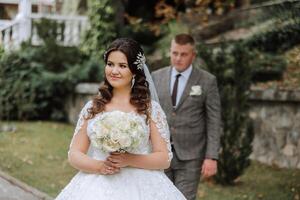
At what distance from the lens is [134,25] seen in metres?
15.4

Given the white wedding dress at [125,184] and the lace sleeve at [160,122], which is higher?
the lace sleeve at [160,122]

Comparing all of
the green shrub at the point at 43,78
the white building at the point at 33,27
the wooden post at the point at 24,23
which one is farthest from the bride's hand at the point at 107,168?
the wooden post at the point at 24,23

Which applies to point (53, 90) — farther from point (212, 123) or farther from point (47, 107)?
point (212, 123)

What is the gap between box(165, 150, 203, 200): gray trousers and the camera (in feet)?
18.3

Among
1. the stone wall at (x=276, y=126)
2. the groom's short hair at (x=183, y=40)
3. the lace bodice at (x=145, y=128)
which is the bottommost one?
the stone wall at (x=276, y=126)

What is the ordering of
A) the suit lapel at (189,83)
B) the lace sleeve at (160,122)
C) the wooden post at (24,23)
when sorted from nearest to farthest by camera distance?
the lace sleeve at (160,122) < the suit lapel at (189,83) < the wooden post at (24,23)

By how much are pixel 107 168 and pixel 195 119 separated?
191 cm

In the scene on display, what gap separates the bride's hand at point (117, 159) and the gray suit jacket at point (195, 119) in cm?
175

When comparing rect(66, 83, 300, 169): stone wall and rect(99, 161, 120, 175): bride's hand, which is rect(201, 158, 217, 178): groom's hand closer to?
rect(99, 161, 120, 175): bride's hand

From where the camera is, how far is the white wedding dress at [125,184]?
13.0ft

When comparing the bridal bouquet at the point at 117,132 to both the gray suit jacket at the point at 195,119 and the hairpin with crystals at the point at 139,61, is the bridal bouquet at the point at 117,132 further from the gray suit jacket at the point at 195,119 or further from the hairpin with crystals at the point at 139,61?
the gray suit jacket at the point at 195,119

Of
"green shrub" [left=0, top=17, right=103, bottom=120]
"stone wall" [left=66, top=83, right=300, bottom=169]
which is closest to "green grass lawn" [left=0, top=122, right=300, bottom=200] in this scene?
"stone wall" [left=66, top=83, right=300, bottom=169]

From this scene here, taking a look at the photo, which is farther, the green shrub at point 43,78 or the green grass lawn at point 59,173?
the green shrub at point 43,78

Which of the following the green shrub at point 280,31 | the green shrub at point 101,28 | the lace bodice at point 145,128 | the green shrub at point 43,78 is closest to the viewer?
the lace bodice at point 145,128
